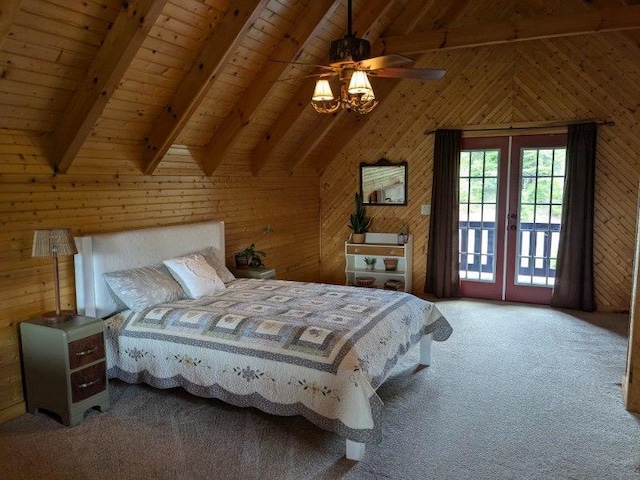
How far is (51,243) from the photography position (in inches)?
127

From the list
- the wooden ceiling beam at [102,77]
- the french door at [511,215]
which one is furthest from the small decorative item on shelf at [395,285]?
the wooden ceiling beam at [102,77]

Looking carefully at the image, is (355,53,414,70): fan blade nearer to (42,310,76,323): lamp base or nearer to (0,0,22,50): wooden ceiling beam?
(0,0,22,50): wooden ceiling beam

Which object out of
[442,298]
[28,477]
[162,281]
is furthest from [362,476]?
[442,298]

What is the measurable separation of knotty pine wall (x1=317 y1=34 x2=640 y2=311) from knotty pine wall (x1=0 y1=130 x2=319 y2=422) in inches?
74.1

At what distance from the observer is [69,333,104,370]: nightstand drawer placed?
3213mm

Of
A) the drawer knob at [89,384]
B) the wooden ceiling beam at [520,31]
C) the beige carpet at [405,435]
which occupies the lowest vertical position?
the beige carpet at [405,435]

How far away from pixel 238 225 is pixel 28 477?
3.37 m

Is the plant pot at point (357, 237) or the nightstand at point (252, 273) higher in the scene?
the plant pot at point (357, 237)

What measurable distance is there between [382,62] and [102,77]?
6.14 feet

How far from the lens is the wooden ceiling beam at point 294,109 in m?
4.70

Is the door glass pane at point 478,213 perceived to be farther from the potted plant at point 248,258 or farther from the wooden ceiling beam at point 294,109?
the potted plant at point 248,258

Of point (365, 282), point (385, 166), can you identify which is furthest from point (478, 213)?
point (365, 282)

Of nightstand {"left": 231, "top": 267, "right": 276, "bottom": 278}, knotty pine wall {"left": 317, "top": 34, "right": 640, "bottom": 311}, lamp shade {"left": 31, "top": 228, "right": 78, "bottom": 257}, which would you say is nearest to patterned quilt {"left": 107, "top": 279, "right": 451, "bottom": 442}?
lamp shade {"left": 31, "top": 228, "right": 78, "bottom": 257}

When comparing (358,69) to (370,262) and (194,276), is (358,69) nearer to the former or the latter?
(194,276)
